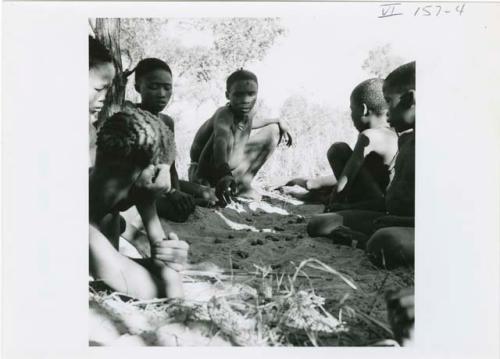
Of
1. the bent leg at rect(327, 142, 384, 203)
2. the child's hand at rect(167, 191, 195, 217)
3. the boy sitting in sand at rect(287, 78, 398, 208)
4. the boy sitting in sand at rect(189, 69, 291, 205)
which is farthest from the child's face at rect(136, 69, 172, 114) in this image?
the bent leg at rect(327, 142, 384, 203)

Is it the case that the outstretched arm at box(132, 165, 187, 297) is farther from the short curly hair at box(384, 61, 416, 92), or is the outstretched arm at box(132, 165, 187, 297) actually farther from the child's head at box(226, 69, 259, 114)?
the short curly hair at box(384, 61, 416, 92)

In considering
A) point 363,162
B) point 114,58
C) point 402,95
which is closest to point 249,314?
point 363,162

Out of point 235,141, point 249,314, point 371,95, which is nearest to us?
point 249,314

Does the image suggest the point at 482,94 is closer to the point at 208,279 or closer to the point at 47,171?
the point at 208,279

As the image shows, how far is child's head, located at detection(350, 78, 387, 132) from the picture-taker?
3910 millimetres

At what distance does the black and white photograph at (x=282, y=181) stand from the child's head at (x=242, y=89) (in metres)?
0.01

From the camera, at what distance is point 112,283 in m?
3.87

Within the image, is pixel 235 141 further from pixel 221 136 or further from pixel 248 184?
pixel 248 184

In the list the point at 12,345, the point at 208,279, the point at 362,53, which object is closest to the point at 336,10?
the point at 362,53

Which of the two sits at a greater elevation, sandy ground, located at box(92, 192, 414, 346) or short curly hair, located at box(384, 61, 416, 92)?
short curly hair, located at box(384, 61, 416, 92)

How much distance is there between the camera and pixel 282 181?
3969 millimetres

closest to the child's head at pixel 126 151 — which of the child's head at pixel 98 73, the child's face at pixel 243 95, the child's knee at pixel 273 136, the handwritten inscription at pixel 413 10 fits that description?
the child's head at pixel 98 73

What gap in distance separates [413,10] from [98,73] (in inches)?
65.2

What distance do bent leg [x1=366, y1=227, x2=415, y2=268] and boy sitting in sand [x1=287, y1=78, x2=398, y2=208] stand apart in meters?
0.21
